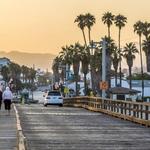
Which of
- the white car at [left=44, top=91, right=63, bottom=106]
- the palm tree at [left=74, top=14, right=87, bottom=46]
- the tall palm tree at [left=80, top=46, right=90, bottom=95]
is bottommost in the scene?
the white car at [left=44, top=91, right=63, bottom=106]

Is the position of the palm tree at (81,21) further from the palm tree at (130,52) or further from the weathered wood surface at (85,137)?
the weathered wood surface at (85,137)

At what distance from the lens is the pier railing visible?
32.6m

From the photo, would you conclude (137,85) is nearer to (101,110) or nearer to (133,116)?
(101,110)

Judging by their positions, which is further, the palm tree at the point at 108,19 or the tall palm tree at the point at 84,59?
the tall palm tree at the point at 84,59

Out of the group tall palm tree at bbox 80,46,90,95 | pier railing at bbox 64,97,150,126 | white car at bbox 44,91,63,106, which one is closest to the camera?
pier railing at bbox 64,97,150,126

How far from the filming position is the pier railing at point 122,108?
3259 centimetres

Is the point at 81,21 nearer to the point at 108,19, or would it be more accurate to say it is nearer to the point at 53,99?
the point at 108,19

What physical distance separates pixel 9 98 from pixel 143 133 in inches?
613

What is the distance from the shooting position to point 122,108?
128ft

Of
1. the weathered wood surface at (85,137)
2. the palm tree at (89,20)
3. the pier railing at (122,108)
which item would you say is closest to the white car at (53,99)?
the pier railing at (122,108)

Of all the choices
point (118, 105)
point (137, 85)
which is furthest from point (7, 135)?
point (137, 85)

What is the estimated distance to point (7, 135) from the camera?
2420 centimetres

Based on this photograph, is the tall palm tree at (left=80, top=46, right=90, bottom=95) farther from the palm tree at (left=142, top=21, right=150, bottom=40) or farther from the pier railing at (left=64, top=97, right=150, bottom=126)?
the pier railing at (left=64, top=97, right=150, bottom=126)

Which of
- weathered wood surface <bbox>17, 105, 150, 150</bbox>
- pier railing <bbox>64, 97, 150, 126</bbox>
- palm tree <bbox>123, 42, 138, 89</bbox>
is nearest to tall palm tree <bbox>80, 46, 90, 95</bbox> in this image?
palm tree <bbox>123, 42, 138, 89</bbox>
